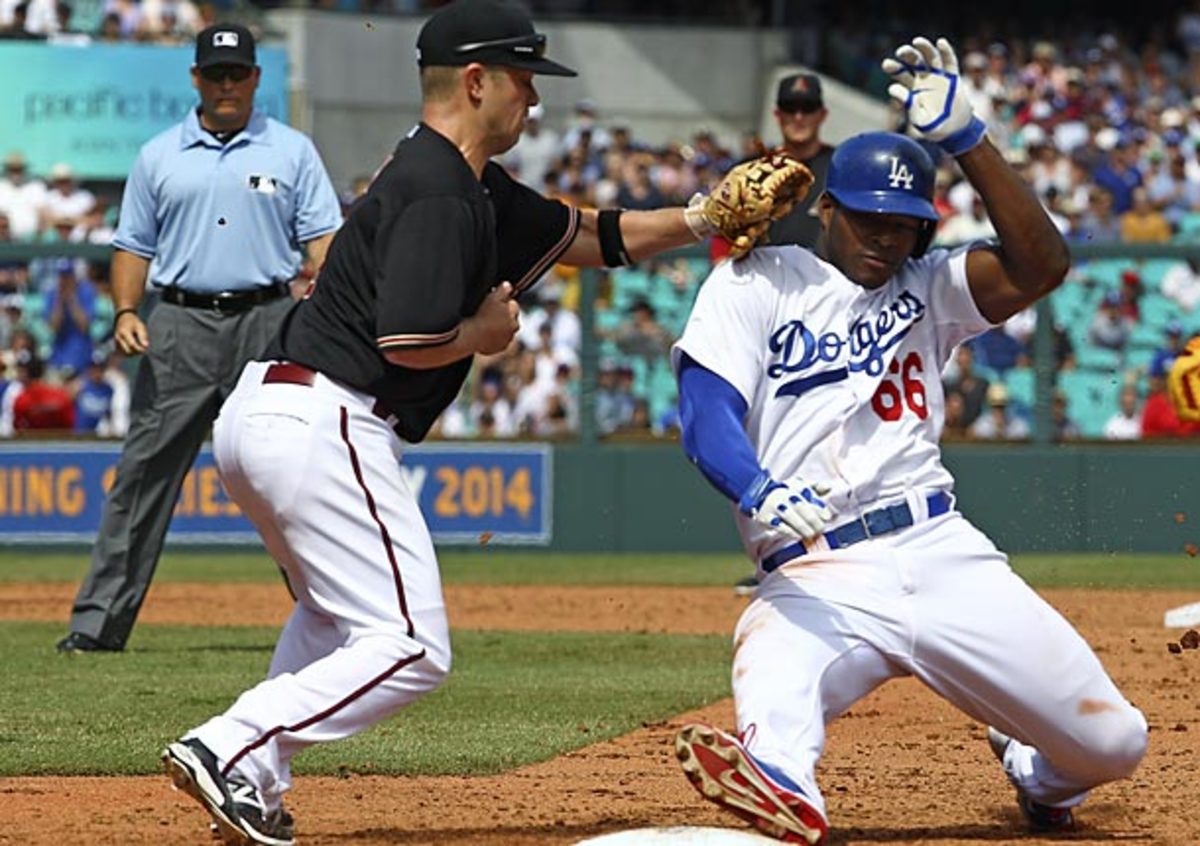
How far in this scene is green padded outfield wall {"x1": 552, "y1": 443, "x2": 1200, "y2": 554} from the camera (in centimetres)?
1564

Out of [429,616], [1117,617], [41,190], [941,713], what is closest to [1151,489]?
[1117,617]

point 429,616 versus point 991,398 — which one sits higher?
point 429,616

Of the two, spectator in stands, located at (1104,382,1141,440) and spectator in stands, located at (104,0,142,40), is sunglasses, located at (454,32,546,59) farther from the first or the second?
spectator in stands, located at (104,0,142,40)

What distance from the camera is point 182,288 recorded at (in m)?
9.94

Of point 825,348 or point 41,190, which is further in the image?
point 41,190

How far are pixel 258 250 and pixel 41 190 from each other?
11040 millimetres

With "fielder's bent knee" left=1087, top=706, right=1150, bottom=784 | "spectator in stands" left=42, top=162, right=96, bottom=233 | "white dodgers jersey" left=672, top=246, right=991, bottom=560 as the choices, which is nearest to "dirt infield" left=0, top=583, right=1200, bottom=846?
"fielder's bent knee" left=1087, top=706, right=1150, bottom=784

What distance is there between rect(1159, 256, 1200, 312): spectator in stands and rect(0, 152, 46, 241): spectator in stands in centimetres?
931

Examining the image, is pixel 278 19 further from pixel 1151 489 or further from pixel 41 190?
pixel 1151 489

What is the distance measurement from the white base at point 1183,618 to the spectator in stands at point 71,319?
324 inches

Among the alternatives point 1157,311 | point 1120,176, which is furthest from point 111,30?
point 1157,311

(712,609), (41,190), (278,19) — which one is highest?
(278,19)

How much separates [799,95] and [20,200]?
10270 mm

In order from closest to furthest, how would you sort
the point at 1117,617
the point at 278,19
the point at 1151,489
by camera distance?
the point at 1117,617 → the point at 1151,489 → the point at 278,19
